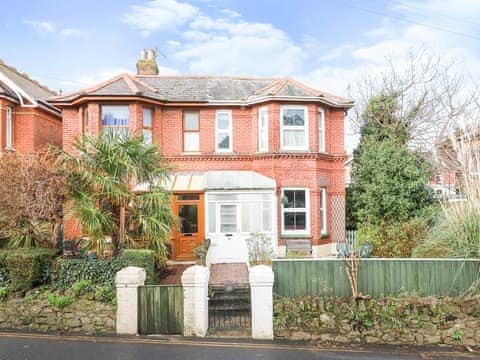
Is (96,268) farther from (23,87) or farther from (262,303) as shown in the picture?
(23,87)

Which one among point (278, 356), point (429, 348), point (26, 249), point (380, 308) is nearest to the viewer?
point (278, 356)

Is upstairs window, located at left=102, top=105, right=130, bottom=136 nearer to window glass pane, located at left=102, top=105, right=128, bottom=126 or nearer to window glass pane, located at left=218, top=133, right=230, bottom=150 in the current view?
window glass pane, located at left=102, top=105, right=128, bottom=126

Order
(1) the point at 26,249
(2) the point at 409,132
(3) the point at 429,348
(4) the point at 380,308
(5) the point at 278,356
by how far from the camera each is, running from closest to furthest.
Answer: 1. (5) the point at 278,356
2. (3) the point at 429,348
3. (4) the point at 380,308
4. (1) the point at 26,249
5. (2) the point at 409,132

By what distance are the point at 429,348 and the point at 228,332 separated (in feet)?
14.9

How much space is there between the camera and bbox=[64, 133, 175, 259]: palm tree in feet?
29.8

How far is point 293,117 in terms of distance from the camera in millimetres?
14242

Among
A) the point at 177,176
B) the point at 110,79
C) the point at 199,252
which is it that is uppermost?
the point at 110,79

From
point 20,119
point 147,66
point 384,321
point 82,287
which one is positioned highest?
point 147,66

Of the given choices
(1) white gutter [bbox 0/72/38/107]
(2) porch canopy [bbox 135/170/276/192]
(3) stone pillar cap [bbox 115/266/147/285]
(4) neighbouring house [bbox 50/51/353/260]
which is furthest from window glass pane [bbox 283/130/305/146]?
(1) white gutter [bbox 0/72/38/107]

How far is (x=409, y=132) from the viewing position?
17.8 meters

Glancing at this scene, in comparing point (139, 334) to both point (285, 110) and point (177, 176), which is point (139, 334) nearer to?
point (177, 176)

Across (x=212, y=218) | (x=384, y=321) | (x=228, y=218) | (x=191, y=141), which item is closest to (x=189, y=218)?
(x=212, y=218)

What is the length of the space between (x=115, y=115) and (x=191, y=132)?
10.8ft

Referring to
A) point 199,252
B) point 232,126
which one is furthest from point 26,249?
point 232,126
